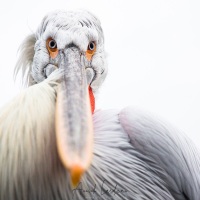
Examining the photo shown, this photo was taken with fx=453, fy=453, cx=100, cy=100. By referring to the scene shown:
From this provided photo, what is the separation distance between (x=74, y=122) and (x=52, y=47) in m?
1.51

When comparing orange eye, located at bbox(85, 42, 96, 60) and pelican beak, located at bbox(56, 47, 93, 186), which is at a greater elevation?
orange eye, located at bbox(85, 42, 96, 60)

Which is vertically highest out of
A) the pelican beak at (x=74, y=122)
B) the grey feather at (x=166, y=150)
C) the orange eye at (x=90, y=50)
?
the orange eye at (x=90, y=50)

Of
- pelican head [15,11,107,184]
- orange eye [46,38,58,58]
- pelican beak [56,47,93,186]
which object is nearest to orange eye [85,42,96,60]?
pelican head [15,11,107,184]

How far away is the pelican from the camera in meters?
2.63

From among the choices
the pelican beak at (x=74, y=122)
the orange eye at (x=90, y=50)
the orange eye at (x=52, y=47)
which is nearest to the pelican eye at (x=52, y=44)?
the orange eye at (x=52, y=47)

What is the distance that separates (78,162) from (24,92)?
3.25ft

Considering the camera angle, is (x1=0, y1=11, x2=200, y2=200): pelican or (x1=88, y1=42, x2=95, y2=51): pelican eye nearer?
(x1=0, y1=11, x2=200, y2=200): pelican

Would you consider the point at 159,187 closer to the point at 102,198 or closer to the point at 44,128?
the point at 102,198

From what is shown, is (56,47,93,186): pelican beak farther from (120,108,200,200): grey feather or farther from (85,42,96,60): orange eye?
(120,108,200,200): grey feather

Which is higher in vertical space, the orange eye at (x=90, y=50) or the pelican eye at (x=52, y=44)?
the pelican eye at (x=52, y=44)

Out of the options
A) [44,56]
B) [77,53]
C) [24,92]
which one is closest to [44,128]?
[24,92]

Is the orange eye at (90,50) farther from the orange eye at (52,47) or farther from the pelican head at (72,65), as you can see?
the orange eye at (52,47)

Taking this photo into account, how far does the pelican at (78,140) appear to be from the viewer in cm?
263

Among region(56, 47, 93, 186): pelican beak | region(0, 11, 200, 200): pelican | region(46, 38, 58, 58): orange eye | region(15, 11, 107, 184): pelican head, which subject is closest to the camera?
region(56, 47, 93, 186): pelican beak
